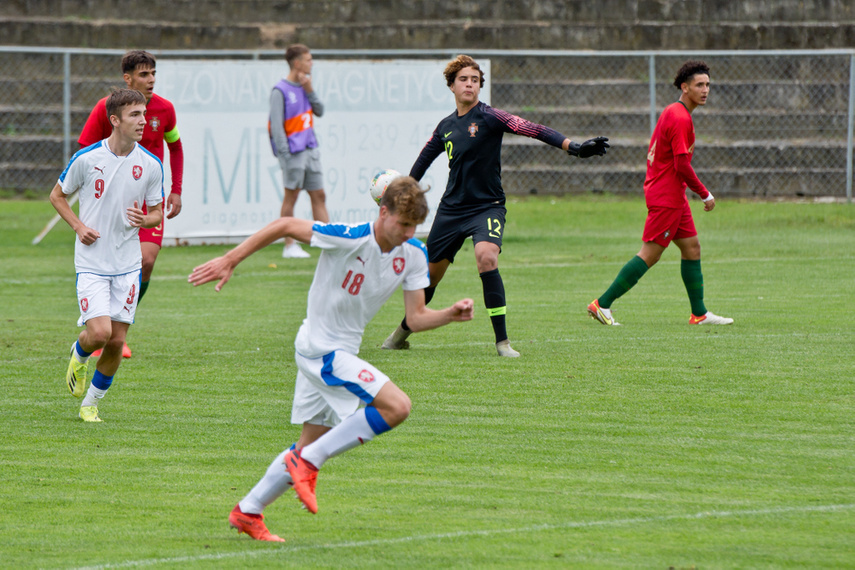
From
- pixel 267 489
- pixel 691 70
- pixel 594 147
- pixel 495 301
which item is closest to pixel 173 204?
pixel 495 301

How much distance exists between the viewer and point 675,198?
34.3 ft

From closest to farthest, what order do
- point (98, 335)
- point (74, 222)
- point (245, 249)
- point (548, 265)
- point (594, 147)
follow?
point (245, 249) → point (98, 335) → point (74, 222) → point (594, 147) → point (548, 265)

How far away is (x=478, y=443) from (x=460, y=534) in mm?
1581

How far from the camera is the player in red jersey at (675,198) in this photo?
33.8 feet

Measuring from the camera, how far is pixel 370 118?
18047 mm

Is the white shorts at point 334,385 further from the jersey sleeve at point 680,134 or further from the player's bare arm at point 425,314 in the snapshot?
the jersey sleeve at point 680,134

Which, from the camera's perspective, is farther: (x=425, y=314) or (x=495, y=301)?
(x=495, y=301)

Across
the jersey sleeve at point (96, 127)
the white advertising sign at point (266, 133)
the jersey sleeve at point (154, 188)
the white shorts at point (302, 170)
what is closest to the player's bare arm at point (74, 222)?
the jersey sleeve at point (154, 188)

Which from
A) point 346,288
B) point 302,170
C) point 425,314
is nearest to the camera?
point 346,288

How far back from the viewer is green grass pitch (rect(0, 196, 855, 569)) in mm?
4758

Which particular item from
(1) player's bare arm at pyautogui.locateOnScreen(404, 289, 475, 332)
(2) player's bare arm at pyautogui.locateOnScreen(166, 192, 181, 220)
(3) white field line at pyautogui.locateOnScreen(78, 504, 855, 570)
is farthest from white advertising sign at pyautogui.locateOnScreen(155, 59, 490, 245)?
(3) white field line at pyautogui.locateOnScreen(78, 504, 855, 570)

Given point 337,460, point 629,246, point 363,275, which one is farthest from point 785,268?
point 363,275

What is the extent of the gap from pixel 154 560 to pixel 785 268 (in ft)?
37.4

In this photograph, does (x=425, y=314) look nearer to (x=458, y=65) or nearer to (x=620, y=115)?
(x=458, y=65)
